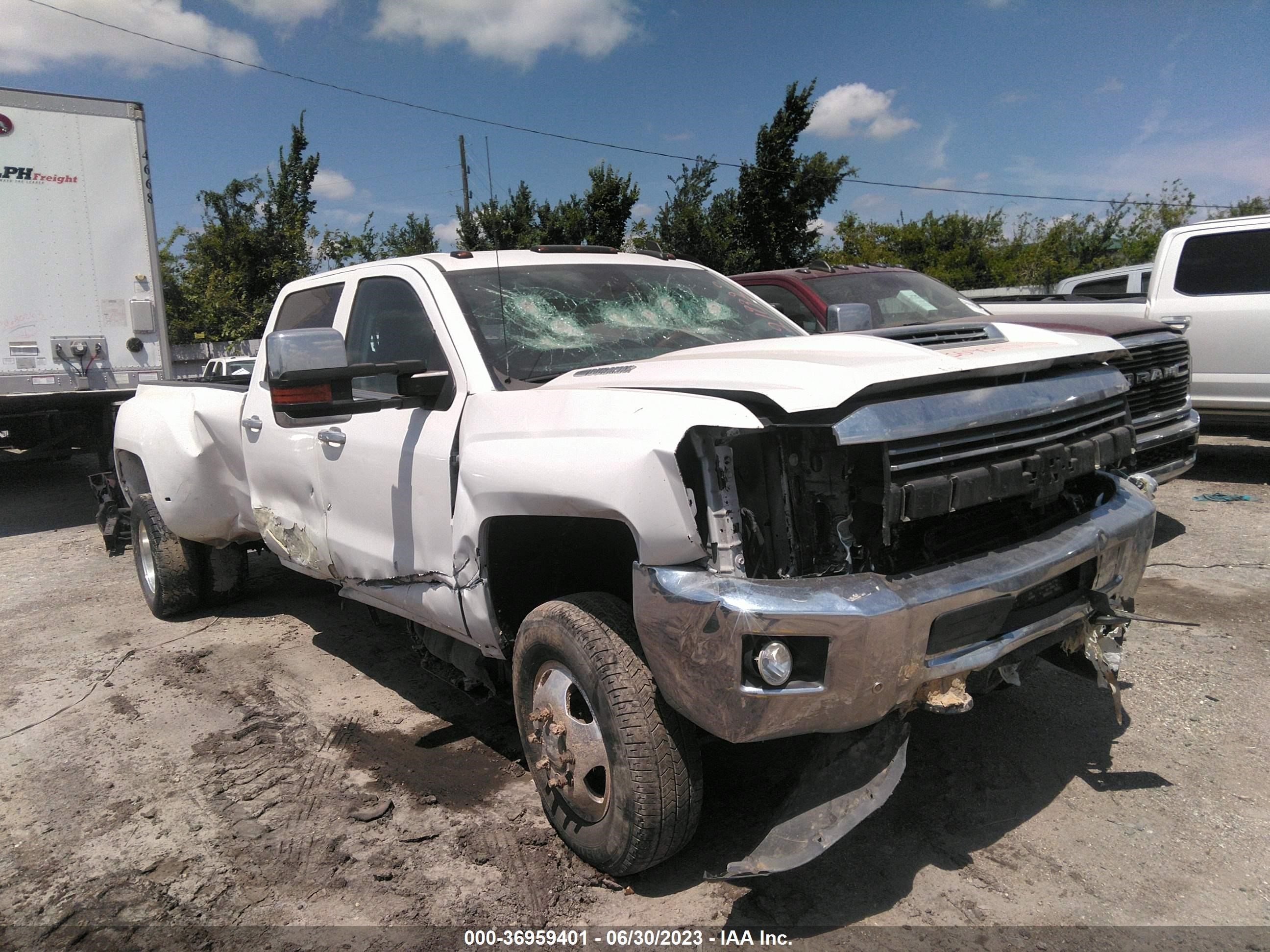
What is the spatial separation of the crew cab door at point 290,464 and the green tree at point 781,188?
56.1ft

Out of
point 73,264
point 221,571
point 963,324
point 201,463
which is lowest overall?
point 221,571

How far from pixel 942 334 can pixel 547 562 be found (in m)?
1.55

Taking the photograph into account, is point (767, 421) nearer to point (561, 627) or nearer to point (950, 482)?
point (950, 482)

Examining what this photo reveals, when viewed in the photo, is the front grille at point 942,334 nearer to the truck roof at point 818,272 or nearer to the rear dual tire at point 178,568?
the truck roof at point 818,272

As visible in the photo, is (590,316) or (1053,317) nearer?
(590,316)

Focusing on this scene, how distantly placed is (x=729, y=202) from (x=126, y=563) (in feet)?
56.3

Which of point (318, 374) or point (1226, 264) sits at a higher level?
point (1226, 264)

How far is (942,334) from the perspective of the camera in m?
3.00

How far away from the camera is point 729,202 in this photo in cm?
2167

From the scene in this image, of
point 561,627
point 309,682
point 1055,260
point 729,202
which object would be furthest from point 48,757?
point 1055,260

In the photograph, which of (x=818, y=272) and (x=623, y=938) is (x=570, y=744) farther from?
(x=818, y=272)

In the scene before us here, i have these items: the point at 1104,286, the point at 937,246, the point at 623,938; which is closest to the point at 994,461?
the point at 623,938

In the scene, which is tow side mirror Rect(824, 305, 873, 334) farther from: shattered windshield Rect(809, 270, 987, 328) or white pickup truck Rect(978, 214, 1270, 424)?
white pickup truck Rect(978, 214, 1270, 424)

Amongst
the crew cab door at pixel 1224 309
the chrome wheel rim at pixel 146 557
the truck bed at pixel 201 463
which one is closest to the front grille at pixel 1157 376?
the crew cab door at pixel 1224 309
